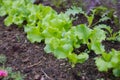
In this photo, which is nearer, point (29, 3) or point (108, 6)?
point (108, 6)

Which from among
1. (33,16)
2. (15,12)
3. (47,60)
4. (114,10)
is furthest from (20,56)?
(114,10)

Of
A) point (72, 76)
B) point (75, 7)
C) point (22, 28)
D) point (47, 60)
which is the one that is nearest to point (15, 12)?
point (22, 28)

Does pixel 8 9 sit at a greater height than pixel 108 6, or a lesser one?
greater

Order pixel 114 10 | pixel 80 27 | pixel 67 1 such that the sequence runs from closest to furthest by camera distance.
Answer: pixel 80 27 → pixel 114 10 → pixel 67 1

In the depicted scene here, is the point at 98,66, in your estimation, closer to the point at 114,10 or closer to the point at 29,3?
the point at 114,10

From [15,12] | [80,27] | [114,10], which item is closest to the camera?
[80,27]

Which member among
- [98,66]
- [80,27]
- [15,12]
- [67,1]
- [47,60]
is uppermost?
[67,1]
